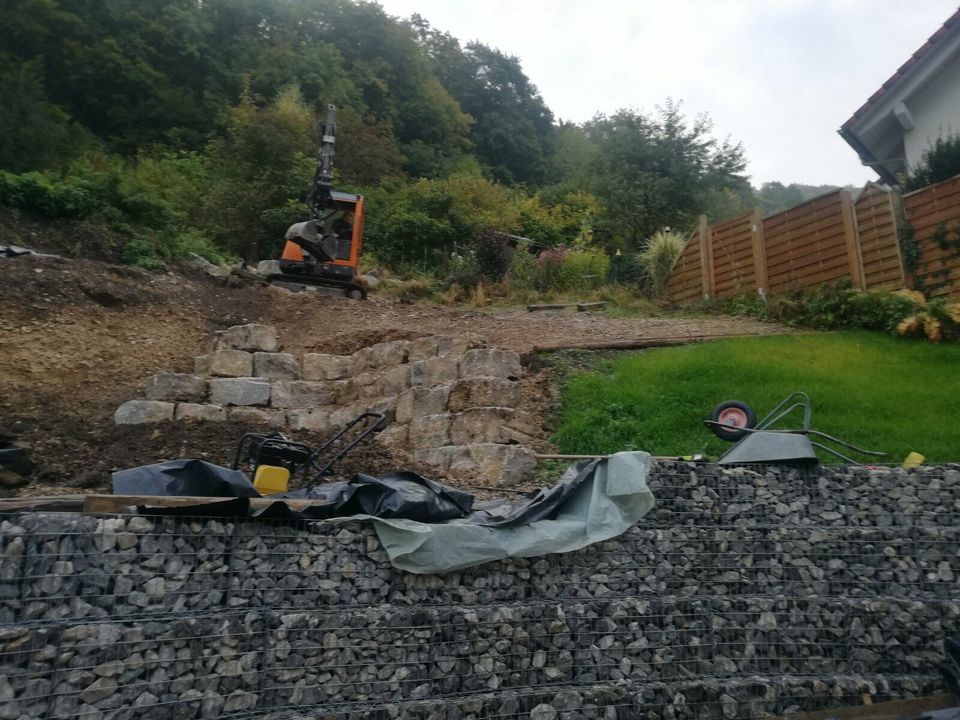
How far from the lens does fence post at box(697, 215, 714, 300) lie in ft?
42.1

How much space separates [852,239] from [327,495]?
9293 millimetres

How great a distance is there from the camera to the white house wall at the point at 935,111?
12.9m

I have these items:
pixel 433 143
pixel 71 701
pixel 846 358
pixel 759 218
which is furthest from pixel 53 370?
pixel 433 143

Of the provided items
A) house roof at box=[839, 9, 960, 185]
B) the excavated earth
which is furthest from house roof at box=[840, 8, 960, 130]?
the excavated earth

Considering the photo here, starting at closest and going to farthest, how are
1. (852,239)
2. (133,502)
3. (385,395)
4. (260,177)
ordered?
(133,502), (385,395), (852,239), (260,177)

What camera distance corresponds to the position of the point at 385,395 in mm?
8758

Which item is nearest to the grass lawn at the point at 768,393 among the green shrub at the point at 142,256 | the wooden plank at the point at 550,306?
the wooden plank at the point at 550,306

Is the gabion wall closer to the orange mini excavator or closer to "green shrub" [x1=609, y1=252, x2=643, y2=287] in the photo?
the orange mini excavator

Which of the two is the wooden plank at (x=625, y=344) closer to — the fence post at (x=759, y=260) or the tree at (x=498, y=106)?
the fence post at (x=759, y=260)

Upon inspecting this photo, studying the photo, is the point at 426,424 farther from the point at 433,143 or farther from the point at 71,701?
the point at 433,143

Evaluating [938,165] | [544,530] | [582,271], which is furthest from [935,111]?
[544,530]

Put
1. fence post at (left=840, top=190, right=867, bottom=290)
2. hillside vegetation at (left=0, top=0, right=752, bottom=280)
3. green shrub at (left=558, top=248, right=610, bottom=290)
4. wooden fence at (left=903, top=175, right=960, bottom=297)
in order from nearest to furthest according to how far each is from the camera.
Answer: wooden fence at (left=903, top=175, right=960, bottom=297) < fence post at (left=840, top=190, right=867, bottom=290) < green shrub at (left=558, top=248, right=610, bottom=290) < hillside vegetation at (left=0, top=0, right=752, bottom=280)

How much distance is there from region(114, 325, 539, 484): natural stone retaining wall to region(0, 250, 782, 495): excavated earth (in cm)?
36

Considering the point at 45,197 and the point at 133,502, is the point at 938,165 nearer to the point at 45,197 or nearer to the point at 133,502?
the point at 133,502
